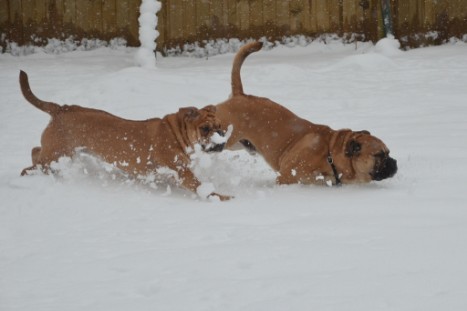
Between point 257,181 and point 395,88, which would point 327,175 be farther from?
point 395,88

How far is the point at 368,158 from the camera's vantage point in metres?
5.17

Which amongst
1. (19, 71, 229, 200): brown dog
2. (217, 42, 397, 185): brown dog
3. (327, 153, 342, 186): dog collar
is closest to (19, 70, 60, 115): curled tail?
(19, 71, 229, 200): brown dog

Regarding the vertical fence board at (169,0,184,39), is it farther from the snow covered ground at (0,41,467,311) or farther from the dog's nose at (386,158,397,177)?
the dog's nose at (386,158,397,177)

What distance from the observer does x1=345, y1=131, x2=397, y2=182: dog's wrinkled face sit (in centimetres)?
511

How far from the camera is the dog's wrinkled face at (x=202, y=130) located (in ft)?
17.0

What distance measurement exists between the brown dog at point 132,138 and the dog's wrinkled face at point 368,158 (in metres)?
0.94

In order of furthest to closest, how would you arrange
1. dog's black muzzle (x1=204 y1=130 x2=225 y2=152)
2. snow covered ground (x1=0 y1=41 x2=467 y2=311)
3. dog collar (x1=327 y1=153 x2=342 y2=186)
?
dog collar (x1=327 y1=153 x2=342 y2=186), dog's black muzzle (x1=204 y1=130 x2=225 y2=152), snow covered ground (x1=0 y1=41 x2=467 y2=311)

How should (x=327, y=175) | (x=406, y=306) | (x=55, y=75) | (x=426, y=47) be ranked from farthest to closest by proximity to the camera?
(x=426, y=47)
(x=55, y=75)
(x=327, y=175)
(x=406, y=306)

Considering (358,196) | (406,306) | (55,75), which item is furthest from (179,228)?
(55,75)

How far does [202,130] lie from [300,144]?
765 mm

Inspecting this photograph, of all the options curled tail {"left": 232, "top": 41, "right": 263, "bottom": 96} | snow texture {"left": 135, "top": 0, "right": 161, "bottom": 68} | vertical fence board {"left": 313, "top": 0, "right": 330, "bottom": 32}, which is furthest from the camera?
vertical fence board {"left": 313, "top": 0, "right": 330, "bottom": 32}

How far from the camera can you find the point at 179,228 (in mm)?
4281

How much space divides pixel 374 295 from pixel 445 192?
190cm

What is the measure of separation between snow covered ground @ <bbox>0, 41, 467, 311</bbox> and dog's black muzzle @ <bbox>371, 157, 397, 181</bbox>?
0.12 metres
